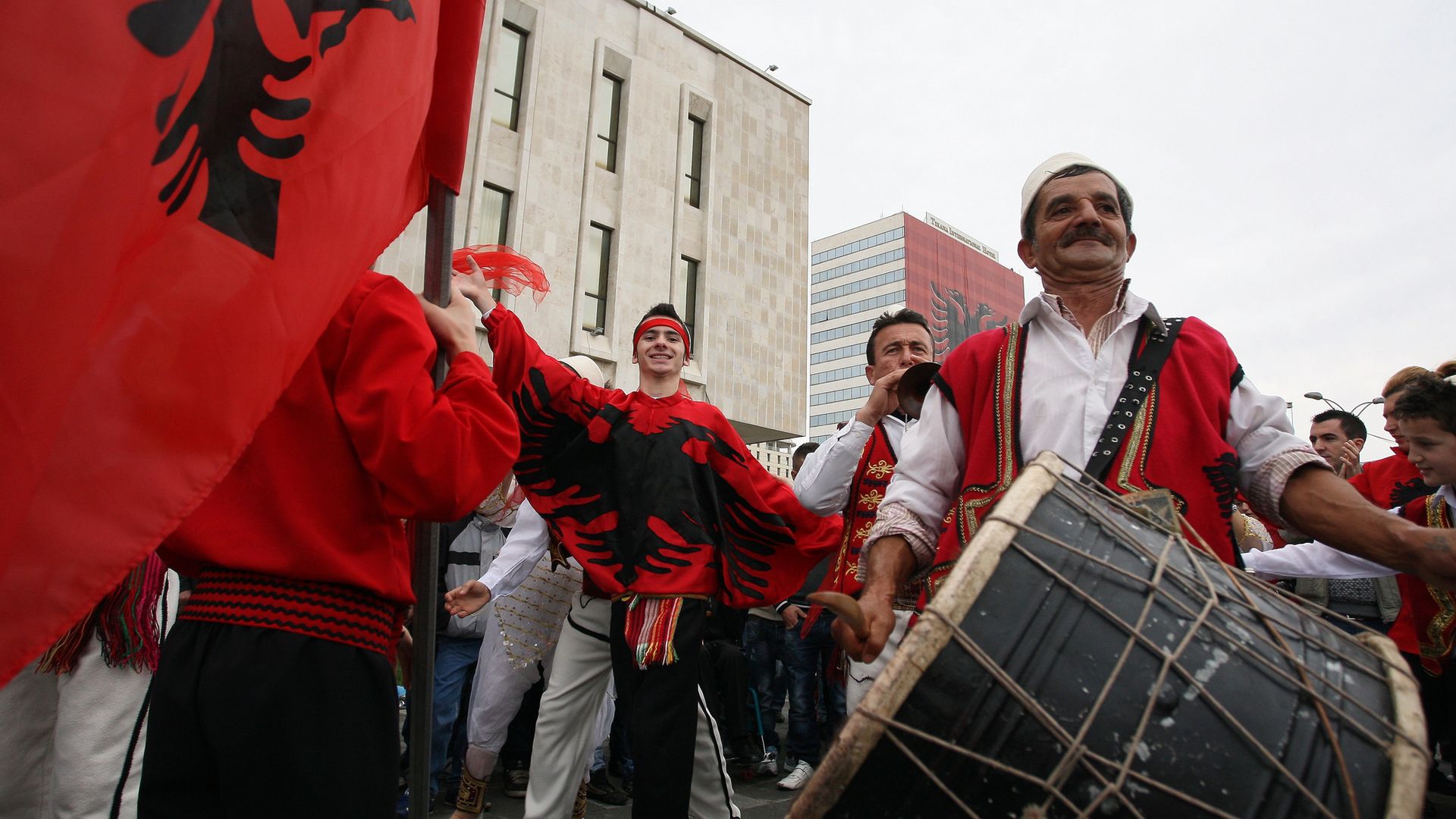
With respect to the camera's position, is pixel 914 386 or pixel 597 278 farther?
pixel 597 278

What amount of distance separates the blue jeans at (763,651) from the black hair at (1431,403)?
445cm

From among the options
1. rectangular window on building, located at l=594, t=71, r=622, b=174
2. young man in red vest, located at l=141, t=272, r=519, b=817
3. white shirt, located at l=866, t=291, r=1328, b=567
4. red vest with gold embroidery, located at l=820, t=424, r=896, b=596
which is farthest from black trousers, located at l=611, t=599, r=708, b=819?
rectangular window on building, located at l=594, t=71, r=622, b=174

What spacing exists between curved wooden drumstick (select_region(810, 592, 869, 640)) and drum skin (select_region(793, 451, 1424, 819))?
21 cm

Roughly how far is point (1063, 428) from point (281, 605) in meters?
1.70

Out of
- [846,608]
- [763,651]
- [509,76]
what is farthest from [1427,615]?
[509,76]

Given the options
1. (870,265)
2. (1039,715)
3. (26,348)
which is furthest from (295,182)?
(870,265)

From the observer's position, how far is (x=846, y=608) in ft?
4.25

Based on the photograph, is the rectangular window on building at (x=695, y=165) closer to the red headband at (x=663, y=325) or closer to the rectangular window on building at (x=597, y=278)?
the rectangular window on building at (x=597, y=278)

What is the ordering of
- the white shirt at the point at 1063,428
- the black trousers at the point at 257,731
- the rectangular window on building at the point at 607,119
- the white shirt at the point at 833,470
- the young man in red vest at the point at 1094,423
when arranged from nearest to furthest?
1. the black trousers at the point at 257,731
2. the young man in red vest at the point at 1094,423
3. the white shirt at the point at 1063,428
4. the white shirt at the point at 833,470
5. the rectangular window on building at the point at 607,119

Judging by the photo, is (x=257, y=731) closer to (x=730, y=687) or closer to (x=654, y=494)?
(x=654, y=494)

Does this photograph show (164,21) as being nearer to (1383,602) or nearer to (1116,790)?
(1116,790)

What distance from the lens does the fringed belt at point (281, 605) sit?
5.25 feet

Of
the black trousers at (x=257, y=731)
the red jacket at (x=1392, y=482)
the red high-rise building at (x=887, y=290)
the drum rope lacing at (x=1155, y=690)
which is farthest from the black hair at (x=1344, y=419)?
the red high-rise building at (x=887, y=290)

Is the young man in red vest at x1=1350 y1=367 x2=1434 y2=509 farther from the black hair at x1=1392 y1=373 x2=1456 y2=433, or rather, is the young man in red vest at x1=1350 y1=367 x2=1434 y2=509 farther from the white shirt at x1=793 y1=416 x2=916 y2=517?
the white shirt at x1=793 y1=416 x2=916 y2=517
